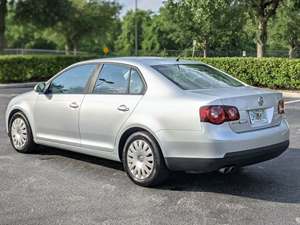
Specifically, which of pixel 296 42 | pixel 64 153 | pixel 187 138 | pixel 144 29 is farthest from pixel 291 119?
pixel 144 29

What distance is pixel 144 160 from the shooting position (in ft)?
18.7

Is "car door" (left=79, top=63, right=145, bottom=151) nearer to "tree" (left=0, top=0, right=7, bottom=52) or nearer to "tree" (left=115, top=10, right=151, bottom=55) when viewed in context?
"tree" (left=0, top=0, right=7, bottom=52)

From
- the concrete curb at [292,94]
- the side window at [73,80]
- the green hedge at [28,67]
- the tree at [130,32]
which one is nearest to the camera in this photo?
the side window at [73,80]

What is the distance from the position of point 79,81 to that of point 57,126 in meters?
0.67

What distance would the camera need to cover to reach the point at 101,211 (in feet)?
16.1

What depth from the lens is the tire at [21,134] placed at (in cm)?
741

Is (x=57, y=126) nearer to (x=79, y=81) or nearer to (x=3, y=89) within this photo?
(x=79, y=81)

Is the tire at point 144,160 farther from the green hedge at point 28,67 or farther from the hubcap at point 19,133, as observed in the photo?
the green hedge at point 28,67

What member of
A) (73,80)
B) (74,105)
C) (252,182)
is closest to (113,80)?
(74,105)

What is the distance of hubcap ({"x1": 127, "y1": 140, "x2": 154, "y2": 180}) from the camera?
564 cm

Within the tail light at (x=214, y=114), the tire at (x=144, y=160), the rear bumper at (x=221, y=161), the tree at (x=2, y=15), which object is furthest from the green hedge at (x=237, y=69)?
the tail light at (x=214, y=114)

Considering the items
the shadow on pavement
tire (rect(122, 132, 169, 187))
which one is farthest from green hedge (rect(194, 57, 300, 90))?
tire (rect(122, 132, 169, 187))

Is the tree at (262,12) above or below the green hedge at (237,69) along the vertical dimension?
above

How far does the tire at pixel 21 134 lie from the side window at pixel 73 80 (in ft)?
2.46
